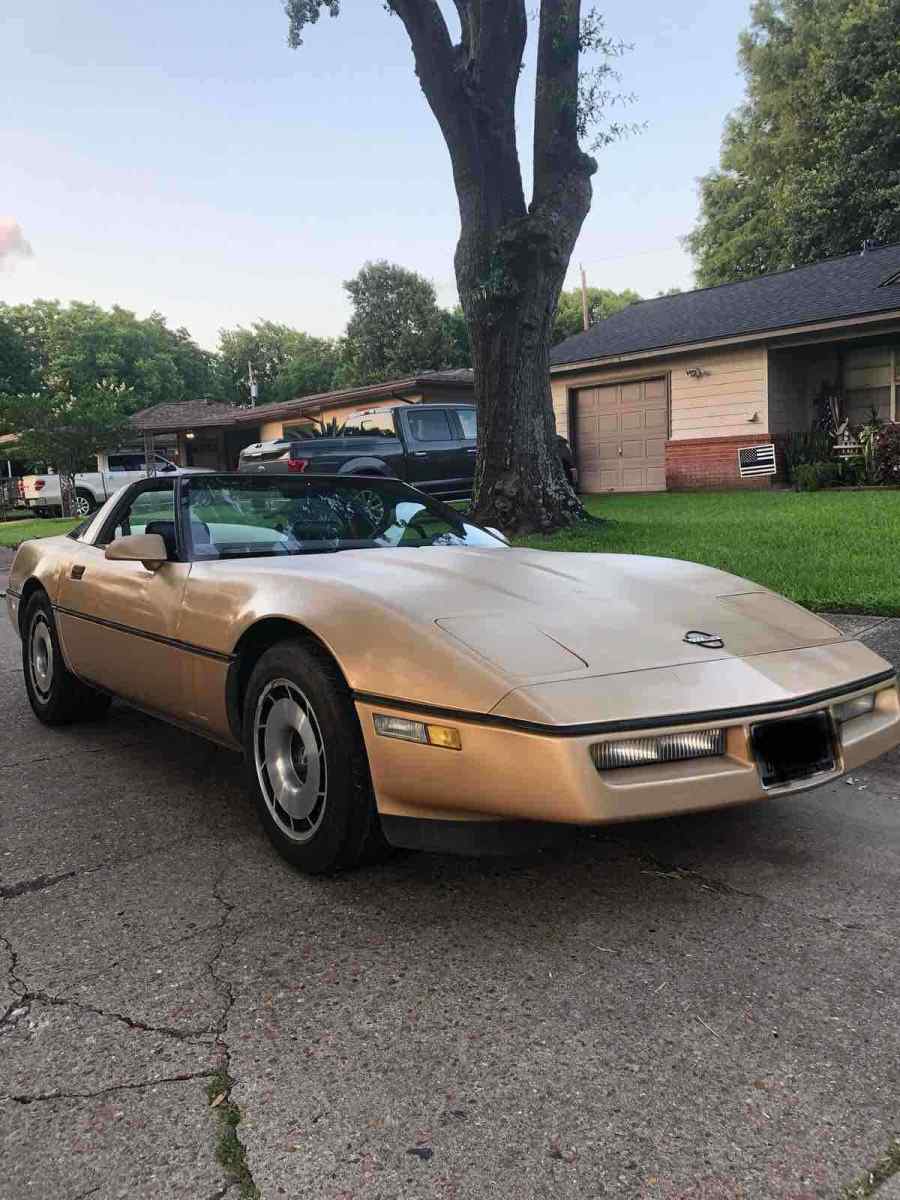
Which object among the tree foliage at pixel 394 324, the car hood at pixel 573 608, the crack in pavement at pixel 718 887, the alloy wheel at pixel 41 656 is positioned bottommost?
the crack in pavement at pixel 718 887

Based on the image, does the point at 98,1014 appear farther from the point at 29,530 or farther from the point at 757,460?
the point at 29,530

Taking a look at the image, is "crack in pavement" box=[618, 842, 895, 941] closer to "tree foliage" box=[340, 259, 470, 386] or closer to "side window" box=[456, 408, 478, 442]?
"side window" box=[456, 408, 478, 442]

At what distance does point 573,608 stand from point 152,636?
1.68 m

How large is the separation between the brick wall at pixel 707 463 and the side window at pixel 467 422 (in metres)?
5.31

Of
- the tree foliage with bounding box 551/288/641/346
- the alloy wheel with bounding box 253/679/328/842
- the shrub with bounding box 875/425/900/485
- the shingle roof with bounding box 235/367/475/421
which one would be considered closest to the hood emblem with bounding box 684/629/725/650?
the alloy wheel with bounding box 253/679/328/842

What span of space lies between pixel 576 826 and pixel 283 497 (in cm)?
204

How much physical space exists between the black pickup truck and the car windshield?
8866 mm

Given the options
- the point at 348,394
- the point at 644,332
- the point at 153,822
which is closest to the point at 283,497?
the point at 153,822

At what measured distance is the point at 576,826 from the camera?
2404 millimetres

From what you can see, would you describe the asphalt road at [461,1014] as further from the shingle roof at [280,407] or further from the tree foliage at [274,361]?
the tree foliage at [274,361]

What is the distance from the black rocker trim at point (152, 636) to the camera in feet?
10.6

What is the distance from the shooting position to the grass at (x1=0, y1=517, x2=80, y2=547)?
17828mm

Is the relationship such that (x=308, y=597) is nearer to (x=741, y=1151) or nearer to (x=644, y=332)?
(x=741, y=1151)

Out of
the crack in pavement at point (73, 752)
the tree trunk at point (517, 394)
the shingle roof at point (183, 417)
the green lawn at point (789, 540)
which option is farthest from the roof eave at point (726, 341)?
the shingle roof at point (183, 417)
